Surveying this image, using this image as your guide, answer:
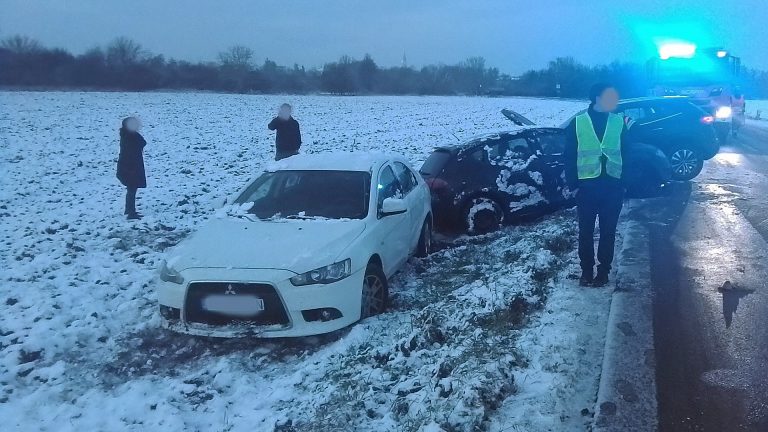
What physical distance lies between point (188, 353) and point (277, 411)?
135 cm

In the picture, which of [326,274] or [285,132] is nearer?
[326,274]

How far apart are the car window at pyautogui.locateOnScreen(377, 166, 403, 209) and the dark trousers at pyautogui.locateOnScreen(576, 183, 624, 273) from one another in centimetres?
193

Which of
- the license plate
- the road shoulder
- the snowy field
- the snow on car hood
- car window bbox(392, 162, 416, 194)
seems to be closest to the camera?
the road shoulder

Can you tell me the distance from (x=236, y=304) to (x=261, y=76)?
67.6 metres

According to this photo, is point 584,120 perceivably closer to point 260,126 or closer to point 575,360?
point 575,360

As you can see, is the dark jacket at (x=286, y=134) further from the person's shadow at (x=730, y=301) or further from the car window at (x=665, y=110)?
the person's shadow at (x=730, y=301)

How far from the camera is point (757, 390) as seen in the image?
3.77 metres

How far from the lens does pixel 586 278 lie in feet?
19.3

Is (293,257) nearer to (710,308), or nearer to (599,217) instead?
(599,217)

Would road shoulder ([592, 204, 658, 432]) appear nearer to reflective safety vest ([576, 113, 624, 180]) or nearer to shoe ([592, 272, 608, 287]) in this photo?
shoe ([592, 272, 608, 287])

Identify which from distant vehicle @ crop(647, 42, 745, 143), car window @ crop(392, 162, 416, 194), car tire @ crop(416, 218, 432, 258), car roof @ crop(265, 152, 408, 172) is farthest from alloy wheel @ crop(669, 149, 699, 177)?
distant vehicle @ crop(647, 42, 745, 143)

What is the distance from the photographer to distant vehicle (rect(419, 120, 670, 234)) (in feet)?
28.0

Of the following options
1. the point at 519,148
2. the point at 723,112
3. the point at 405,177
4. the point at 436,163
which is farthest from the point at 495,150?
the point at 723,112

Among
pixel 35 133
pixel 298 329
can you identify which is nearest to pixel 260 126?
pixel 35 133
